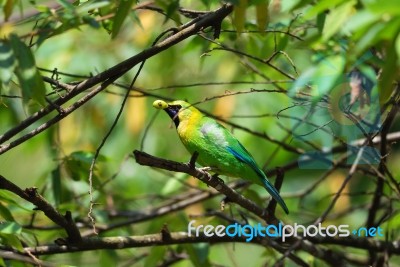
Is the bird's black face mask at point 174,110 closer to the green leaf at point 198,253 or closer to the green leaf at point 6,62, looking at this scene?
the green leaf at point 198,253

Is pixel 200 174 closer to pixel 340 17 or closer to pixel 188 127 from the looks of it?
pixel 188 127

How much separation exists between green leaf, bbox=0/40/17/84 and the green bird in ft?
4.32

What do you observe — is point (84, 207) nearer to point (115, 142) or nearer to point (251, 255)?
point (115, 142)

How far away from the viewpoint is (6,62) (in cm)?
198

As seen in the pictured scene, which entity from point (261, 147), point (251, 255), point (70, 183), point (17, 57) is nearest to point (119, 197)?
point (70, 183)

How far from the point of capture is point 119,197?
15.0ft

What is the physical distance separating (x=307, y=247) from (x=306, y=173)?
2.55 m

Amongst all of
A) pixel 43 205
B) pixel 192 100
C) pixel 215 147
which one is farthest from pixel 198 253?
pixel 192 100

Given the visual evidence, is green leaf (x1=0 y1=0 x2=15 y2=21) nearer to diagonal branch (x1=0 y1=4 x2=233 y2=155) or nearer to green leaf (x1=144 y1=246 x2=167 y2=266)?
diagonal branch (x1=0 y1=4 x2=233 y2=155)

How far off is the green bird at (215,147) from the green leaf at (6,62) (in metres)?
1.32

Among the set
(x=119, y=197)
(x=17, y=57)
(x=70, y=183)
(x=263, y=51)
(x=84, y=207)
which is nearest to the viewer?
(x=17, y=57)

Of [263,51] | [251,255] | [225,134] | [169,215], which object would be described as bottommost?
[251,255]

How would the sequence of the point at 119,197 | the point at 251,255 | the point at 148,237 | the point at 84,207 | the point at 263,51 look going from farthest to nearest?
the point at 251,255 < the point at 119,197 < the point at 84,207 < the point at 263,51 < the point at 148,237

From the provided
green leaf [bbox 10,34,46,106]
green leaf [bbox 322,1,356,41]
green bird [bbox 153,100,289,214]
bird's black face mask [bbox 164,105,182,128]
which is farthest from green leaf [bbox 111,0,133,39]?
bird's black face mask [bbox 164,105,182,128]
